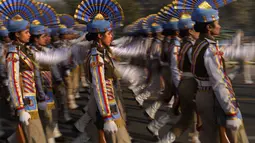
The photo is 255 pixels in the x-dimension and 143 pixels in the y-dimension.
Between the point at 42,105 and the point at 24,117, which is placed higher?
the point at 24,117

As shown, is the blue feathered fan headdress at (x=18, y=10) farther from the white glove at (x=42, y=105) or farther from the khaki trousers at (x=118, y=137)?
the khaki trousers at (x=118, y=137)

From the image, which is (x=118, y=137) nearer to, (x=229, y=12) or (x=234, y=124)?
(x=234, y=124)

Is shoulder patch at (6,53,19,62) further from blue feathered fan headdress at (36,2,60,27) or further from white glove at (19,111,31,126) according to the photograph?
blue feathered fan headdress at (36,2,60,27)

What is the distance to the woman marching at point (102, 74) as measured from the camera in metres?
4.47

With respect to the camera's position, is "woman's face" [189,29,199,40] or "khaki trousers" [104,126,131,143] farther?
"woman's face" [189,29,199,40]

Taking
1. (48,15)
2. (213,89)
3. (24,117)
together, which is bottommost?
(24,117)

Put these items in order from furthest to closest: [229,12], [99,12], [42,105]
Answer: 1. [229,12]
2. [42,105]
3. [99,12]

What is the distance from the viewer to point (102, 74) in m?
4.48

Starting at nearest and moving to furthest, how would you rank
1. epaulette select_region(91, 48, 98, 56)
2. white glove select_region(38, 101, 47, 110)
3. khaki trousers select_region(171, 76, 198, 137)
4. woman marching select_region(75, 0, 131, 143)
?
woman marching select_region(75, 0, 131, 143)
epaulette select_region(91, 48, 98, 56)
khaki trousers select_region(171, 76, 198, 137)
white glove select_region(38, 101, 47, 110)

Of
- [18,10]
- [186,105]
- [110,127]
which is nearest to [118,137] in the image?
Result: [110,127]

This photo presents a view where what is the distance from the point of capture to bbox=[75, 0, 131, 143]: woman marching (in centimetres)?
447

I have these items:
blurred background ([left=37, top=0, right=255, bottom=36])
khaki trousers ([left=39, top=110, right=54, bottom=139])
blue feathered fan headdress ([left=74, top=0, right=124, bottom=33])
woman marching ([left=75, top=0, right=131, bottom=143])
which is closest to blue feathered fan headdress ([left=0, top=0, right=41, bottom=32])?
blue feathered fan headdress ([left=74, top=0, right=124, bottom=33])

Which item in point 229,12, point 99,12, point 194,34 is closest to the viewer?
point 99,12

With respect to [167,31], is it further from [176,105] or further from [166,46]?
[176,105]
